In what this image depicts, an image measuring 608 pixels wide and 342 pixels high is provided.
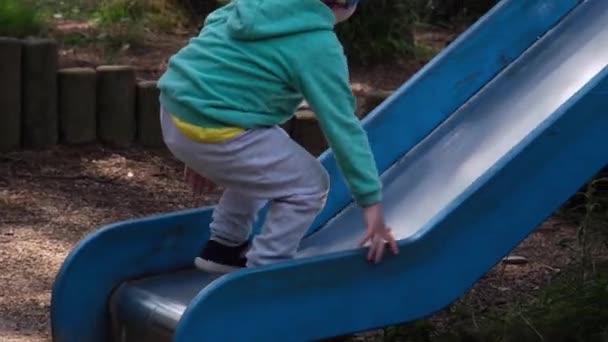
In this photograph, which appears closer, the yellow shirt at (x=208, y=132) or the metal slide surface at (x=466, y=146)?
the yellow shirt at (x=208, y=132)

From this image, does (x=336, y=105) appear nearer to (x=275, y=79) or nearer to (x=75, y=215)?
(x=275, y=79)

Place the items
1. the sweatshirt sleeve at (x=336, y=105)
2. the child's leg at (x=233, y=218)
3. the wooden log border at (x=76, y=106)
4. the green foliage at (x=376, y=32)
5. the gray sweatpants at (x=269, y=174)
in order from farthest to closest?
the green foliage at (x=376, y=32) → the wooden log border at (x=76, y=106) → the child's leg at (x=233, y=218) → the gray sweatpants at (x=269, y=174) → the sweatshirt sleeve at (x=336, y=105)

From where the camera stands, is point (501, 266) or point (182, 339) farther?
point (501, 266)

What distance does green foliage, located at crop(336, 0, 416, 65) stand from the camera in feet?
25.8

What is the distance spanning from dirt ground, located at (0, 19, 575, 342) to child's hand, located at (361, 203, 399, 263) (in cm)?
94

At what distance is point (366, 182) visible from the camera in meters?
3.28

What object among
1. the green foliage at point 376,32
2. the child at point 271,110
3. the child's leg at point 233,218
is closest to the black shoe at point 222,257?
the child's leg at point 233,218

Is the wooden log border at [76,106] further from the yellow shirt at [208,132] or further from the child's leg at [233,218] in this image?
the yellow shirt at [208,132]

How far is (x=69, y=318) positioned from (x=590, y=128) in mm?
1391

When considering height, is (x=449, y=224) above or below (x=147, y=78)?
above

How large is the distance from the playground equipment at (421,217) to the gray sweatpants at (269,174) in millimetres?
84

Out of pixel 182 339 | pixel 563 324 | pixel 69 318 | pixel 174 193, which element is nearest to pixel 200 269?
pixel 69 318

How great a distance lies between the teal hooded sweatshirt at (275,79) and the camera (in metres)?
3.24

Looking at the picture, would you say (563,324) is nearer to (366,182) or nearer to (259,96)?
(366,182)
